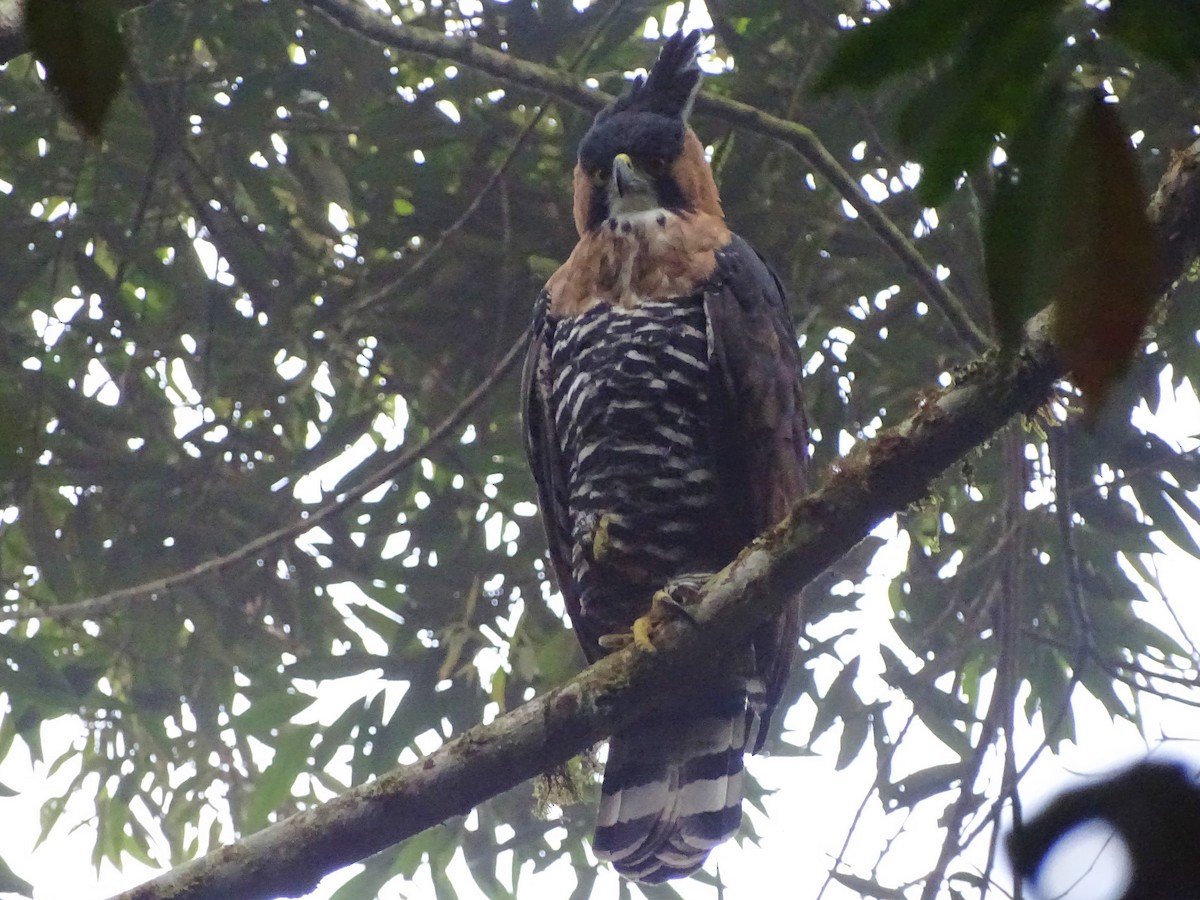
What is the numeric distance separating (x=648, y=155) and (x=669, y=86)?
0.23 m

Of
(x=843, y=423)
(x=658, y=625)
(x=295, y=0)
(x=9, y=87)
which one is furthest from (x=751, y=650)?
(x=9, y=87)

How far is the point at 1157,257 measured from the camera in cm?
51

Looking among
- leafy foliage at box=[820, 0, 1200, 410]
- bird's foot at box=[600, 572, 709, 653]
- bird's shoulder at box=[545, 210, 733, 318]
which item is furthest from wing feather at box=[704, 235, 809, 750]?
leafy foliage at box=[820, 0, 1200, 410]

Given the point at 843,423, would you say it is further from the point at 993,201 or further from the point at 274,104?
the point at 993,201

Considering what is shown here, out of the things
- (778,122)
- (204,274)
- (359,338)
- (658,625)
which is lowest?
(658,625)

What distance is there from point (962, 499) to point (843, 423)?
46cm

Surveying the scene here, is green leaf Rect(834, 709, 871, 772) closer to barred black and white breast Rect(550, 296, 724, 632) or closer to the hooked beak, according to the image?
barred black and white breast Rect(550, 296, 724, 632)

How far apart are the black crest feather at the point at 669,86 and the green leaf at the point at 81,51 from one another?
2.77 m

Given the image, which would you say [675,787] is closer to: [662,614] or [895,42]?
[662,614]

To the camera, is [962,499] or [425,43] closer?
[425,43]

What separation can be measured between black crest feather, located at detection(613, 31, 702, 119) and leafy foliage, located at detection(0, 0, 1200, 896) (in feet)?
0.42

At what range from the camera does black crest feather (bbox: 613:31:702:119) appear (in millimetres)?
3232

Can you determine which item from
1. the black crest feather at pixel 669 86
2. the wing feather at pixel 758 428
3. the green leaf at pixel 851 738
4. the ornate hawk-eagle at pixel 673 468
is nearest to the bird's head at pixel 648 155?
the black crest feather at pixel 669 86

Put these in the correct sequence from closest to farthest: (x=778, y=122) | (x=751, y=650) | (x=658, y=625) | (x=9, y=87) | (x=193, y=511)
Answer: (x=658, y=625) < (x=751, y=650) < (x=778, y=122) < (x=9, y=87) < (x=193, y=511)
